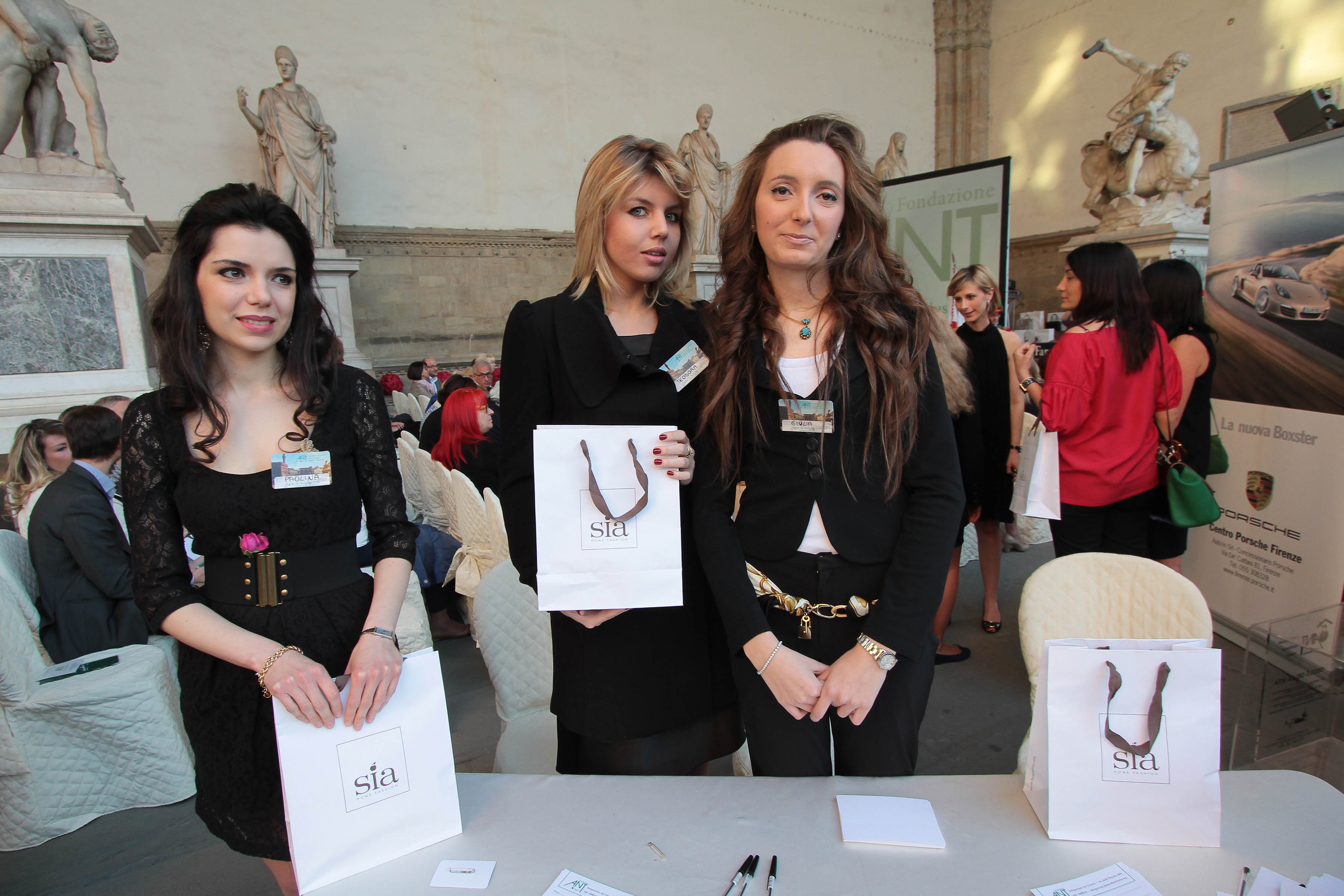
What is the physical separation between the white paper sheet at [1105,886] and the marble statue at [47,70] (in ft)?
17.4

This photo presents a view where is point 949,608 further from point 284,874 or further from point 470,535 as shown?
point 284,874

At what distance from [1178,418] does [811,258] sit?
2152 millimetres

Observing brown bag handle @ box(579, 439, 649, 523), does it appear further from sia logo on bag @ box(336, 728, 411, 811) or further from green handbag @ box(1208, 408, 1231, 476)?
green handbag @ box(1208, 408, 1231, 476)

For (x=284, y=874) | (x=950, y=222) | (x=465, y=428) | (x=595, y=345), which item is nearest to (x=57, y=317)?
(x=465, y=428)

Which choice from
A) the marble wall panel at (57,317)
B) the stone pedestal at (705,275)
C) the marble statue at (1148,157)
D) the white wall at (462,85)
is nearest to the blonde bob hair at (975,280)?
the marble wall panel at (57,317)

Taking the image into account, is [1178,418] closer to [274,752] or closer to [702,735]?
[702,735]

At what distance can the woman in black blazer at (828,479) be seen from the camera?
46.0 inches

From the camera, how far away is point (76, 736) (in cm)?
217

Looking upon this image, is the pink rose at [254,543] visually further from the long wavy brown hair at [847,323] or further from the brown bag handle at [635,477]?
the long wavy brown hair at [847,323]

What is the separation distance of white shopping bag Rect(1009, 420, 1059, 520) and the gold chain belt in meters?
1.56

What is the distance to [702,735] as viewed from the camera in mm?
1428

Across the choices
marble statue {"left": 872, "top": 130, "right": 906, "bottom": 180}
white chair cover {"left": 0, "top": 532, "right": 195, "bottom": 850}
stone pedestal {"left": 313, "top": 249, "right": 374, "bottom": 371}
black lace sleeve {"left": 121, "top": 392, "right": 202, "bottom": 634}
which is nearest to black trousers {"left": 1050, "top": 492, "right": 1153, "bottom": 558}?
black lace sleeve {"left": 121, "top": 392, "right": 202, "bottom": 634}

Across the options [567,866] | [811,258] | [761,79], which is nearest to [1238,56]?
[761,79]

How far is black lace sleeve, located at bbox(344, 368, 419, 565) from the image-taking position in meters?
1.33
